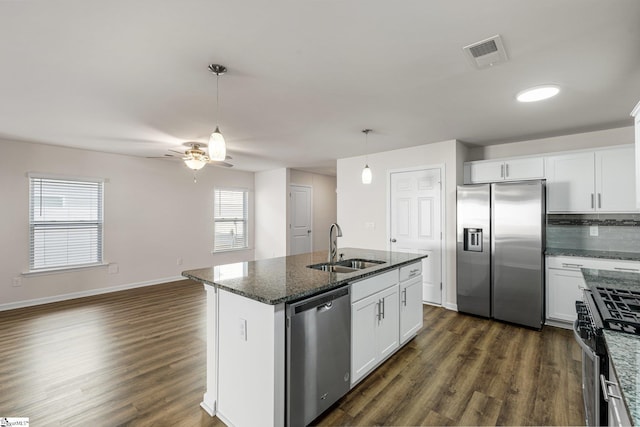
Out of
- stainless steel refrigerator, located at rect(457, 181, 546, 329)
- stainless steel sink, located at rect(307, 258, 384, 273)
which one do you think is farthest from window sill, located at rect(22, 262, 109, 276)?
stainless steel refrigerator, located at rect(457, 181, 546, 329)

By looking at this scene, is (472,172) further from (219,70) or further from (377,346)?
(219,70)

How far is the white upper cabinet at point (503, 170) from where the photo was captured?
3.74 m

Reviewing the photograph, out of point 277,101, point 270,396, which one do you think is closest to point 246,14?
point 277,101

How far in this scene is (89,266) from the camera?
4.79 meters

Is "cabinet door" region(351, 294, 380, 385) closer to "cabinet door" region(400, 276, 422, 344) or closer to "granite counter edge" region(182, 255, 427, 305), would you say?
"granite counter edge" region(182, 255, 427, 305)

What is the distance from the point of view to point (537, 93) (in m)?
2.53

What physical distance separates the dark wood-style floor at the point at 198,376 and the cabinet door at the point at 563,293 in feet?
0.66

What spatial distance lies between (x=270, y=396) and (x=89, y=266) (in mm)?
4767

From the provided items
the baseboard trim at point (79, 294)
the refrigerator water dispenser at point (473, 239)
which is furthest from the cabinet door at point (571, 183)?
the baseboard trim at point (79, 294)

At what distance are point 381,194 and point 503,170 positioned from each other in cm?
179

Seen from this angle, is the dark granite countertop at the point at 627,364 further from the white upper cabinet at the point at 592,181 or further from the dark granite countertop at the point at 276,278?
the white upper cabinet at the point at 592,181

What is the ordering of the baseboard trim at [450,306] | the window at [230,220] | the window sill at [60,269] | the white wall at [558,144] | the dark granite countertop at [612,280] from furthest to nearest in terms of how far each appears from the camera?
the window at [230,220] < the window sill at [60,269] < the baseboard trim at [450,306] < the white wall at [558,144] < the dark granite countertop at [612,280]

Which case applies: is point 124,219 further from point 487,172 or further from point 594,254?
point 594,254

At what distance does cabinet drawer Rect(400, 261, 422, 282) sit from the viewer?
9.37 feet
